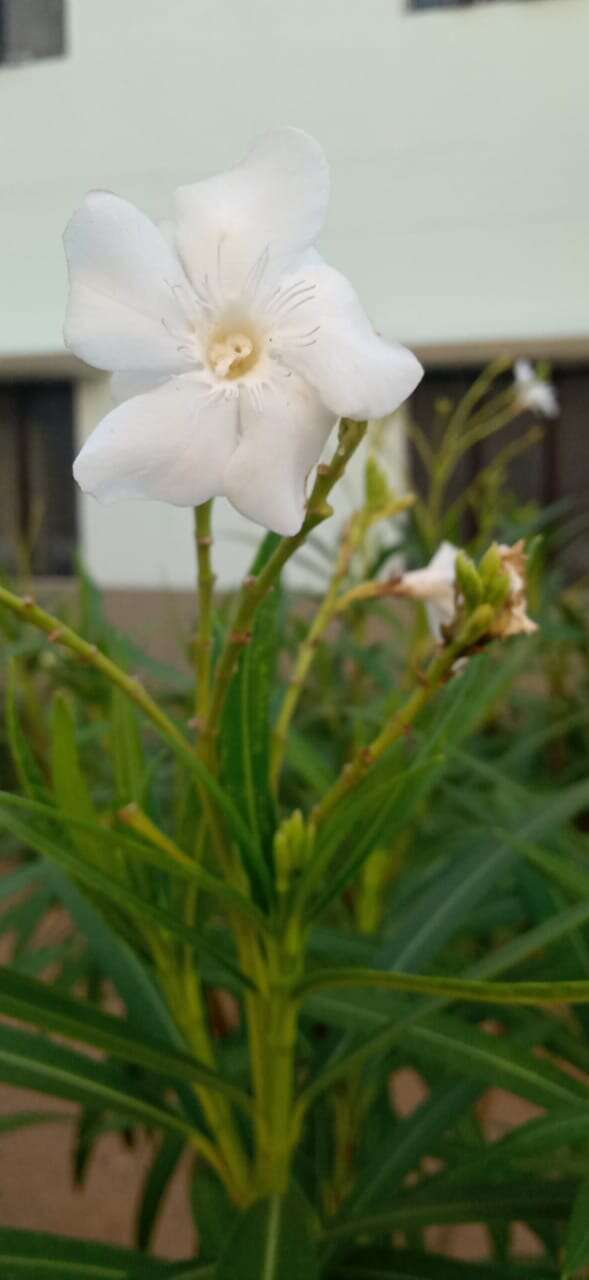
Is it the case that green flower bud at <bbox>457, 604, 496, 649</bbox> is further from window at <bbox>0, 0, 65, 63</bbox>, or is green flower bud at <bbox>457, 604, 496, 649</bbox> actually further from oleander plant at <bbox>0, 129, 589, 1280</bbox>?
window at <bbox>0, 0, 65, 63</bbox>

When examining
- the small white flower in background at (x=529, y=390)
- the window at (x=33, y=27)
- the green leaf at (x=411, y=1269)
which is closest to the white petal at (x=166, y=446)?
the green leaf at (x=411, y=1269)

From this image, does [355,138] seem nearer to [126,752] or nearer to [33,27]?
[33,27]

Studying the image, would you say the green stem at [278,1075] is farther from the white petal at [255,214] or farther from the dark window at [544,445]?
the dark window at [544,445]

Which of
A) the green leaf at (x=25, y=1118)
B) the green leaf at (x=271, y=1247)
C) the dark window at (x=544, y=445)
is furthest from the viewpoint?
the dark window at (x=544, y=445)

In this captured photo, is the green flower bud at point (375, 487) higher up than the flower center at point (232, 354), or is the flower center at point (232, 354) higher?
the flower center at point (232, 354)

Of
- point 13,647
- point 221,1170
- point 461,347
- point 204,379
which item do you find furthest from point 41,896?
point 461,347

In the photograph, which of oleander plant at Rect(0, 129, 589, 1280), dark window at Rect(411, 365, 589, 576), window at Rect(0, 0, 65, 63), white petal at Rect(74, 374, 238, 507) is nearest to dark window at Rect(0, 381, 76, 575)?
dark window at Rect(411, 365, 589, 576)

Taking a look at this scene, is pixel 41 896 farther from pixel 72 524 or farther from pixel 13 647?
pixel 72 524
